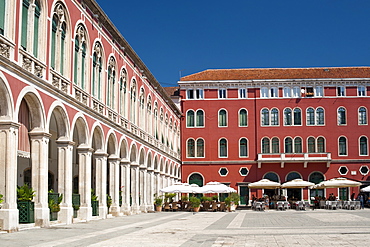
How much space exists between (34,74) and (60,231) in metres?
5.13

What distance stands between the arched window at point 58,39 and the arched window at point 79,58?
1.54m

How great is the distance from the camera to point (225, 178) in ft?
177

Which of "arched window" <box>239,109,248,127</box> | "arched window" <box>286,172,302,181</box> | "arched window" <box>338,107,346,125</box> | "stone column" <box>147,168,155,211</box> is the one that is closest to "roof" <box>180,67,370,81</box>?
"arched window" <box>239,109,248,127</box>

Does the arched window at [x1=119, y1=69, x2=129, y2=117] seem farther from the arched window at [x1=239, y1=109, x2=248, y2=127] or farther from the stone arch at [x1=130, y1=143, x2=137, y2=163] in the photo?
the arched window at [x1=239, y1=109, x2=248, y2=127]

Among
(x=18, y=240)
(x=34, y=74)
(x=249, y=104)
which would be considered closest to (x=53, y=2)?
(x=34, y=74)

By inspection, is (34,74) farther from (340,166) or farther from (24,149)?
(340,166)

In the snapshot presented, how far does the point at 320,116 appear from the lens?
54281 millimetres

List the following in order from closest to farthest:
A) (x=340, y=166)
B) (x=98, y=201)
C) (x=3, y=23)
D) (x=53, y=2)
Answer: (x=3, y=23) → (x=53, y=2) → (x=98, y=201) → (x=340, y=166)

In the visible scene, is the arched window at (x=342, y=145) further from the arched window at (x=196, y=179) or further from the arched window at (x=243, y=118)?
the arched window at (x=196, y=179)

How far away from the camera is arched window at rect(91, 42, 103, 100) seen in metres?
25.9

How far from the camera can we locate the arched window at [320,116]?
2133 inches

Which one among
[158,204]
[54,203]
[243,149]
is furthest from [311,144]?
[54,203]

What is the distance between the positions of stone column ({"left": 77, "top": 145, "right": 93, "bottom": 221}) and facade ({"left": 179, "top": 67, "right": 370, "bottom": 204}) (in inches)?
1225

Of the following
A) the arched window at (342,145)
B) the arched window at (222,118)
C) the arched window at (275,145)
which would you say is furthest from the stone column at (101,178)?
the arched window at (342,145)
